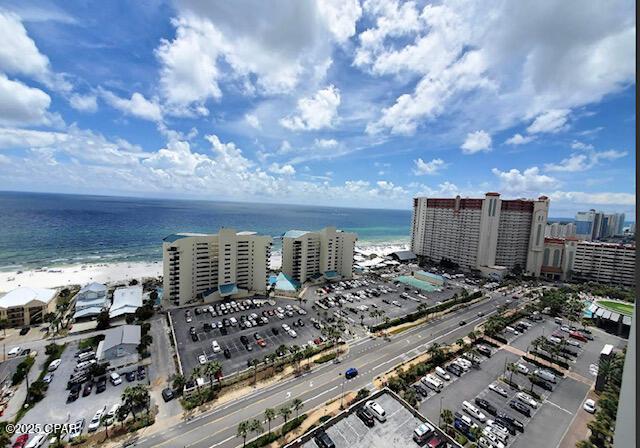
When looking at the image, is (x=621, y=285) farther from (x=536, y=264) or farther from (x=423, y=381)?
(x=423, y=381)

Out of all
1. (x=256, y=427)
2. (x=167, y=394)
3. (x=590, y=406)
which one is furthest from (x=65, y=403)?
(x=590, y=406)

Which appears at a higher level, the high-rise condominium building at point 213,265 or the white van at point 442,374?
the high-rise condominium building at point 213,265

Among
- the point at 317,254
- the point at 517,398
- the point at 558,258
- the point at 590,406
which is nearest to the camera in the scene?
the point at 590,406

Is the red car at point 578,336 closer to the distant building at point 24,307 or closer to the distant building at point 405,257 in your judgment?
the distant building at point 405,257

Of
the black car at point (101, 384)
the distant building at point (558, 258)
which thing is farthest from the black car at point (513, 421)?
the distant building at point (558, 258)

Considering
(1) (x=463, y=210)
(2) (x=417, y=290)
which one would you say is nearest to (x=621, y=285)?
(1) (x=463, y=210)

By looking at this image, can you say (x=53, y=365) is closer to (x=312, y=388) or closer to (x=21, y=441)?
(x=21, y=441)

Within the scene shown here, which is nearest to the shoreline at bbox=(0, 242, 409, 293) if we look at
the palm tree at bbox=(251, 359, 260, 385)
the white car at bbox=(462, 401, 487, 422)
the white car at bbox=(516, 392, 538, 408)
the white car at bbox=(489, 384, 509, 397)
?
the palm tree at bbox=(251, 359, 260, 385)
